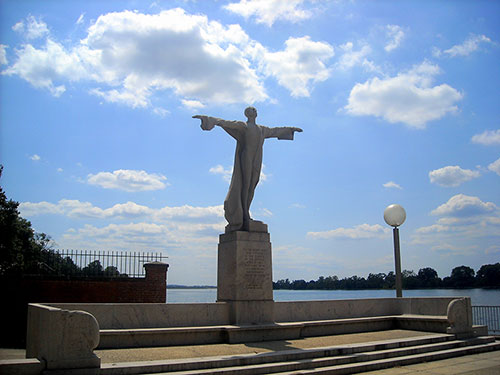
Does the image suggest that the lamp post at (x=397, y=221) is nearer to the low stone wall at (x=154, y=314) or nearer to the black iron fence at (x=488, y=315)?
the black iron fence at (x=488, y=315)

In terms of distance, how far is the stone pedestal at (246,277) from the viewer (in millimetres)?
10805

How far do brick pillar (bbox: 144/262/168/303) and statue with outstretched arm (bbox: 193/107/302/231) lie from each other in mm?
6048

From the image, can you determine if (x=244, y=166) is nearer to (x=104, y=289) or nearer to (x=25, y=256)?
(x=104, y=289)

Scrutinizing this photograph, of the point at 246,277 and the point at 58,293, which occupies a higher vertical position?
the point at 246,277

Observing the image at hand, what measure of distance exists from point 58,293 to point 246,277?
8.23 meters

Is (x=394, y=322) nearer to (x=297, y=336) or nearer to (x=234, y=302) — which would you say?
(x=297, y=336)

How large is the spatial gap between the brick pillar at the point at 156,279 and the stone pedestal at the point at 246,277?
5.79 meters

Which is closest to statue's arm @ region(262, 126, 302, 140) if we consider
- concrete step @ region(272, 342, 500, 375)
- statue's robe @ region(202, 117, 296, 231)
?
statue's robe @ region(202, 117, 296, 231)

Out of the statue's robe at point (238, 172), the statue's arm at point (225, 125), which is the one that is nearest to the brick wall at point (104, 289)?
the statue's robe at point (238, 172)

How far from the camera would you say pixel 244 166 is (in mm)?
11984

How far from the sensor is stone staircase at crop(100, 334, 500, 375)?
722cm

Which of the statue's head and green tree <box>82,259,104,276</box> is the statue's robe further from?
green tree <box>82,259,104,276</box>

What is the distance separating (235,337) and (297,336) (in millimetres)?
1618

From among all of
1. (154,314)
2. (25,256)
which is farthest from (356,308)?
(25,256)
